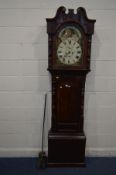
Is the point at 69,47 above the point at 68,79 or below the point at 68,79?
above

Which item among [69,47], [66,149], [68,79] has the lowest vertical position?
[66,149]

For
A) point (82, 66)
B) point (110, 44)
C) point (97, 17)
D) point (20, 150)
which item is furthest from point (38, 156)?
point (97, 17)

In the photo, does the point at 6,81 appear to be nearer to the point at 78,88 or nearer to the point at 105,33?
the point at 78,88

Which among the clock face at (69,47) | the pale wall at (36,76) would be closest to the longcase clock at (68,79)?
the clock face at (69,47)

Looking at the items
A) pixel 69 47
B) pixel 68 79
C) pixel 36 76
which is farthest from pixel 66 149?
pixel 69 47

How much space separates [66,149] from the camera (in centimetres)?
292

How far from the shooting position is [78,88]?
283 cm

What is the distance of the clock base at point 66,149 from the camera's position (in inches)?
114

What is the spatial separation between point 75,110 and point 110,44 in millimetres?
894

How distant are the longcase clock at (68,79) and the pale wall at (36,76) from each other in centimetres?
26

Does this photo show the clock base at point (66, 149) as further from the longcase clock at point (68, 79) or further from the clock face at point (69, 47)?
the clock face at point (69, 47)

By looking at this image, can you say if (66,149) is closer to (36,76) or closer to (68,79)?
(68,79)

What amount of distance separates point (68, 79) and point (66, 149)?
0.83 metres

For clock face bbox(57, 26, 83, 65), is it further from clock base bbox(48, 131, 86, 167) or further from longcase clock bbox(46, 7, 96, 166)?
clock base bbox(48, 131, 86, 167)
